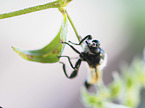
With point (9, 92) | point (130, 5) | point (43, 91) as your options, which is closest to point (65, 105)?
point (43, 91)

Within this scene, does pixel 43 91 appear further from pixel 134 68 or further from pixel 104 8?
pixel 134 68

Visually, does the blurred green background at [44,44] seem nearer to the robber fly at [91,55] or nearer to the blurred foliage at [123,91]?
the blurred foliage at [123,91]

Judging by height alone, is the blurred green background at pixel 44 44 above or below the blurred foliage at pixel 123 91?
above

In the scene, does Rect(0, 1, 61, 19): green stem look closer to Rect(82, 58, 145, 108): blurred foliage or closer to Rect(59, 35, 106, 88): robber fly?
Rect(59, 35, 106, 88): robber fly

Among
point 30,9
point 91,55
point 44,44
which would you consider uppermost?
point 44,44

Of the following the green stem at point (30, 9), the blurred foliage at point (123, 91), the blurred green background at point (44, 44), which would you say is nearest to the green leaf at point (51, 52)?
the green stem at point (30, 9)

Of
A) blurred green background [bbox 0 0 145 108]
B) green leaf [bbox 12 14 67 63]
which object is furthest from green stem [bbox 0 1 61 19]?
blurred green background [bbox 0 0 145 108]

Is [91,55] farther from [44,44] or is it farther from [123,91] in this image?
[44,44]

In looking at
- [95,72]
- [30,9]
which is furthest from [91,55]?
[30,9]
